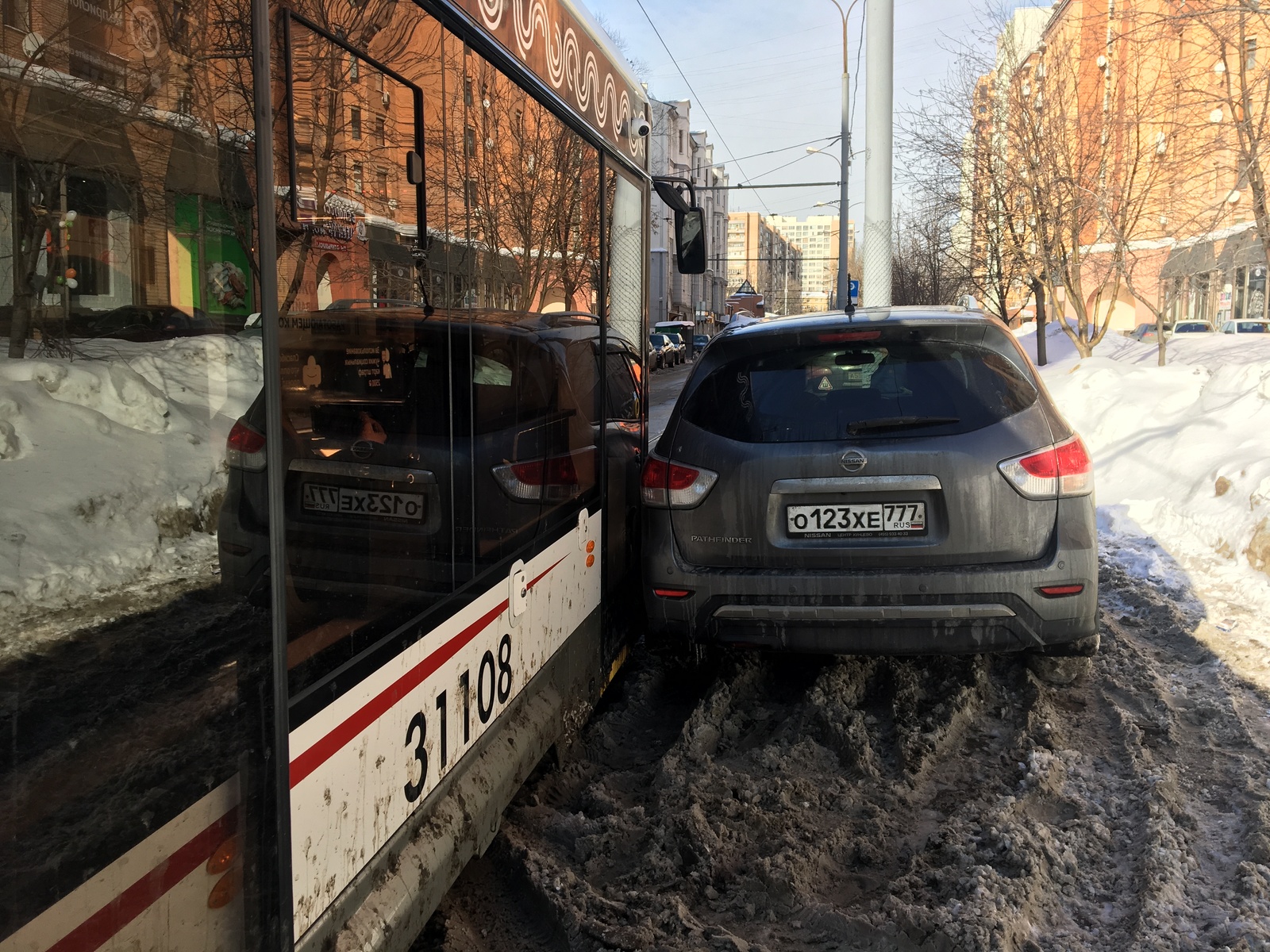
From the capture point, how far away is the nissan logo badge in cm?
414

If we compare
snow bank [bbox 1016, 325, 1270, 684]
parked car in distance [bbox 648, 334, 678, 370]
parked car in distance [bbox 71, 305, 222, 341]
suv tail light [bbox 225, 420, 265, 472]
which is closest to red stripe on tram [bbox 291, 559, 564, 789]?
suv tail light [bbox 225, 420, 265, 472]

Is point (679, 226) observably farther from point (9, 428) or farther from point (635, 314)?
point (9, 428)

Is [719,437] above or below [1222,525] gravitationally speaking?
above

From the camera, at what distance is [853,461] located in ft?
13.6

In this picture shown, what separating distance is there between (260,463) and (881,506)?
2900mm

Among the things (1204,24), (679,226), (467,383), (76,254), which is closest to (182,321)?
(76,254)

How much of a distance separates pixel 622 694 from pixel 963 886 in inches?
84.6

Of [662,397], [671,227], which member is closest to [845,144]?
[662,397]

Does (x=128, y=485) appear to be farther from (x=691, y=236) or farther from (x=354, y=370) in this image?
(x=691, y=236)

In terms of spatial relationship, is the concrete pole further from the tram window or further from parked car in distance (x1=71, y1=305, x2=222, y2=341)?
parked car in distance (x1=71, y1=305, x2=222, y2=341)

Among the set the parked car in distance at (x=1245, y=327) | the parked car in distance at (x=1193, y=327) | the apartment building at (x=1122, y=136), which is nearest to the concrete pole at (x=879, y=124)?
the apartment building at (x=1122, y=136)

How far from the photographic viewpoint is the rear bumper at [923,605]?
408 cm

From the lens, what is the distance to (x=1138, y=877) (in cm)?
294

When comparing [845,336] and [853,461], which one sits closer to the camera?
[853,461]
